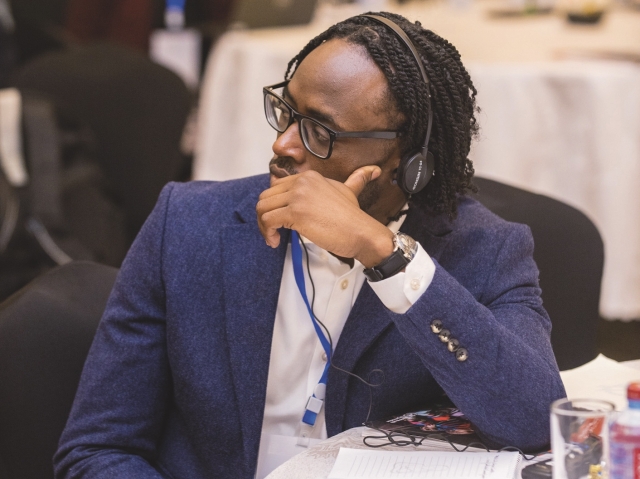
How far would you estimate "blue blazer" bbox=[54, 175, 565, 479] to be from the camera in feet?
4.77

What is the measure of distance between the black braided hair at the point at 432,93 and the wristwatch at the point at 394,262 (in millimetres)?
242

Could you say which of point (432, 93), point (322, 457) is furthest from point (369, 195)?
point (322, 457)

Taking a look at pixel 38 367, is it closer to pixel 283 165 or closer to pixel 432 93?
pixel 283 165

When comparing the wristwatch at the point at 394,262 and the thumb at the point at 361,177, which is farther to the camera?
the thumb at the point at 361,177

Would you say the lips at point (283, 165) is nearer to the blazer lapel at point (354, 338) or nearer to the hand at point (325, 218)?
the hand at point (325, 218)

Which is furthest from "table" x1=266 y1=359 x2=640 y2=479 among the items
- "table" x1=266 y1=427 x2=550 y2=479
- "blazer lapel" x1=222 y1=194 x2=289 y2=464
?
"blazer lapel" x1=222 y1=194 x2=289 y2=464

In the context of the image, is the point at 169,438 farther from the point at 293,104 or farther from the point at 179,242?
the point at 293,104

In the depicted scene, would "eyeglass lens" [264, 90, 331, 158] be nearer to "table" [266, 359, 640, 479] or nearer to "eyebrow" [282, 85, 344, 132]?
"eyebrow" [282, 85, 344, 132]

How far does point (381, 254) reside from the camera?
1266 mm

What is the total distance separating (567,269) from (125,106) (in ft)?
6.51

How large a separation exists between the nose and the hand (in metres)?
0.10

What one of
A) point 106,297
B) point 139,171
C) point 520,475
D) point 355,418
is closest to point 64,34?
point 139,171

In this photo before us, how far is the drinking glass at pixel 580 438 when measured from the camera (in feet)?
3.29

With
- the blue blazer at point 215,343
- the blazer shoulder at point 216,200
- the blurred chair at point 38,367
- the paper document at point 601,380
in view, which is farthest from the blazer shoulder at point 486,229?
the blurred chair at point 38,367
